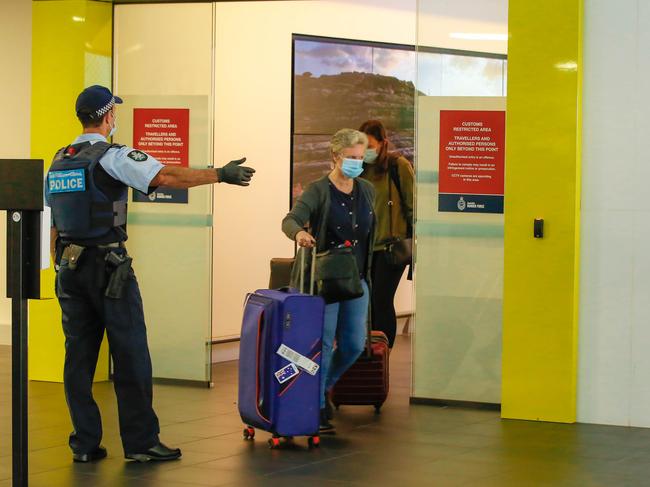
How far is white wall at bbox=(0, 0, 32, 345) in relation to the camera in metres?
10.9

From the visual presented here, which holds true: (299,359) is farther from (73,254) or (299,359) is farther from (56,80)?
(56,80)

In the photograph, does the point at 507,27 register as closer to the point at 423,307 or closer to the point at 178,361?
the point at 423,307

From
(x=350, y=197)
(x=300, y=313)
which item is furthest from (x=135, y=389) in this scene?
(x=350, y=197)

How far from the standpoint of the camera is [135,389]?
20.0 feet

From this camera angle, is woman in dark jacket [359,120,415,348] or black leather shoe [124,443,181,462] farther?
woman in dark jacket [359,120,415,348]

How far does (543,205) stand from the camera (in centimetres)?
729

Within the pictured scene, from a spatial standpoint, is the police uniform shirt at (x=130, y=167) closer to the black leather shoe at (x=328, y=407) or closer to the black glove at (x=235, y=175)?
the black glove at (x=235, y=175)

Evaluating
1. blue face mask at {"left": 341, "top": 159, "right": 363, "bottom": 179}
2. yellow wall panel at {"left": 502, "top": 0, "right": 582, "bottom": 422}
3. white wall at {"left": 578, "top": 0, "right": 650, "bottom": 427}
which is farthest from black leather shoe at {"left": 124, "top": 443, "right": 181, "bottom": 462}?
white wall at {"left": 578, "top": 0, "right": 650, "bottom": 427}

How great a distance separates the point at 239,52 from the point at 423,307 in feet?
11.3

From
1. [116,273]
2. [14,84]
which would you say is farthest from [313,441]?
[14,84]

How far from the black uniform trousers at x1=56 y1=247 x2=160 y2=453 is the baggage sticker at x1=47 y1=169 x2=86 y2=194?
12.5 inches

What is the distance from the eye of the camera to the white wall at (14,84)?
1085 centimetres

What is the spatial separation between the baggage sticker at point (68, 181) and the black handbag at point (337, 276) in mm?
1484

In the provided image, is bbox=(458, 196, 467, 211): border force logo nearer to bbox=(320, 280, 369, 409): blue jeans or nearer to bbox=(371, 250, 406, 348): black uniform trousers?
bbox=(320, 280, 369, 409): blue jeans
